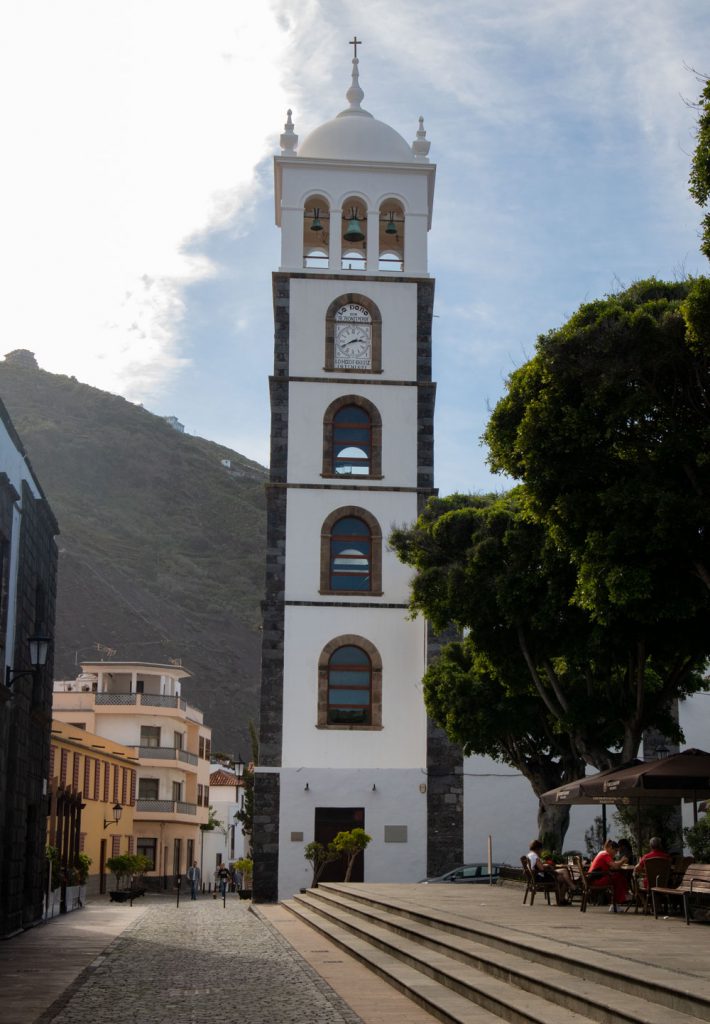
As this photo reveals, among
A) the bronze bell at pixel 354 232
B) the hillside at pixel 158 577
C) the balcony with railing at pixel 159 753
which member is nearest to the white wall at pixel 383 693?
the bronze bell at pixel 354 232

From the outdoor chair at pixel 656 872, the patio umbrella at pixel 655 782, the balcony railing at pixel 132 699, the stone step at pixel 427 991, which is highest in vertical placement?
the balcony railing at pixel 132 699

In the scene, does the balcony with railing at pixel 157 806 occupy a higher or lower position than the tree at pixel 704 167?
lower

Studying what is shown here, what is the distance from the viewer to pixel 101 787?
53.0m

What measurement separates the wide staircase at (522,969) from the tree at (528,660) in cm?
502

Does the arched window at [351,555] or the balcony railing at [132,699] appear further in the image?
the balcony railing at [132,699]

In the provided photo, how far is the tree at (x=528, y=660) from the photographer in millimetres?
23031

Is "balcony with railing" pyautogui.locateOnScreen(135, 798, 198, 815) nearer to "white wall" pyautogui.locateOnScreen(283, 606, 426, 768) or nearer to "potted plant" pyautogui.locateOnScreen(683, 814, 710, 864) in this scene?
"white wall" pyautogui.locateOnScreen(283, 606, 426, 768)

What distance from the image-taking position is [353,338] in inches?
1506

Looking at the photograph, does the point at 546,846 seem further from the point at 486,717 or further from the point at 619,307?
the point at 619,307

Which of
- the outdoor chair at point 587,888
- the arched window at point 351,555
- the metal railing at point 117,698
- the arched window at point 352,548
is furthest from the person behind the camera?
the metal railing at point 117,698

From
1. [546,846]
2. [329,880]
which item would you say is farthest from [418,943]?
Answer: [329,880]

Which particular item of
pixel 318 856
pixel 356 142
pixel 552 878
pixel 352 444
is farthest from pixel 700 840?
pixel 356 142

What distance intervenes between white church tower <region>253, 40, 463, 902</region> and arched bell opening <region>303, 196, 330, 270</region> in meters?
0.06

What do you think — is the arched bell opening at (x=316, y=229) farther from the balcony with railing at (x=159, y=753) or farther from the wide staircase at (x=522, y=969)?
the balcony with railing at (x=159, y=753)
